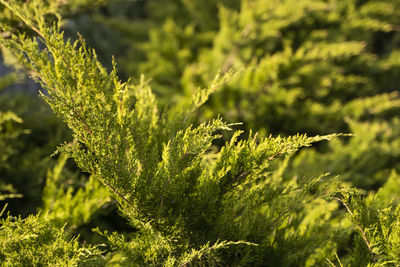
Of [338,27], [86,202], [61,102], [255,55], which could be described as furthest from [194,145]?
[338,27]

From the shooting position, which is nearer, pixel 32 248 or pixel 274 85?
pixel 32 248

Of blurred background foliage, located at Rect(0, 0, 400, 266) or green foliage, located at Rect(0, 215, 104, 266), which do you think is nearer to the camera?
green foliage, located at Rect(0, 215, 104, 266)

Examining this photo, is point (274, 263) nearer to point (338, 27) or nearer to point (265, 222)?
point (265, 222)

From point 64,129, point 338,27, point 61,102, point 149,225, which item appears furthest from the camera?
point 338,27

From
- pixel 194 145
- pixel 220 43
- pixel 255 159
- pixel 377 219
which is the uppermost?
pixel 220 43

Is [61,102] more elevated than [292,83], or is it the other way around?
[61,102]

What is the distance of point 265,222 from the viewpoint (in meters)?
1.20

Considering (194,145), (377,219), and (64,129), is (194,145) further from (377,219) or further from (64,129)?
(64,129)

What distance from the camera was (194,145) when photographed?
1023mm

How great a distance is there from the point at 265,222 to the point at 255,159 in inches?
12.1

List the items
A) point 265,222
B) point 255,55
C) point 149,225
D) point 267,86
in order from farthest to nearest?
1. point 255,55
2. point 267,86
3. point 265,222
4. point 149,225

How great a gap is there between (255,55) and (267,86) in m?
0.57

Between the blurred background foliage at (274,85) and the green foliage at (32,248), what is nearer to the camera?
the green foliage at (32,248)

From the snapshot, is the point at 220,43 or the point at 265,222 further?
the point at 220,43
